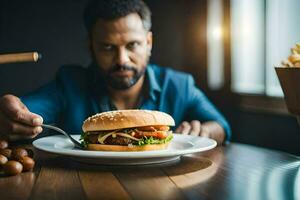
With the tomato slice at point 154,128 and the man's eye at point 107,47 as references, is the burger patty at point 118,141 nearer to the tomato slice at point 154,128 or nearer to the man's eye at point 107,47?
the tomato slice at point 154,128

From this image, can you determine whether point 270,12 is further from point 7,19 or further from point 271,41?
point 7,19

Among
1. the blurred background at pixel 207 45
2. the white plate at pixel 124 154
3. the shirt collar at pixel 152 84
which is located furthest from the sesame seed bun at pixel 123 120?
the blurred background at pixel 207 45

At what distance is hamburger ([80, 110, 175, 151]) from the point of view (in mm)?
1502

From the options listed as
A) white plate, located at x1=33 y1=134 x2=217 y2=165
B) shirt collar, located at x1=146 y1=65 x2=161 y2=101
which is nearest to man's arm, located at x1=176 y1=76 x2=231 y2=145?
shirt collar, located at x1=146 y1=65 x2=161 y2=101

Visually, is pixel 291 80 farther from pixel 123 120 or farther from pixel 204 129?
pixel 204 129

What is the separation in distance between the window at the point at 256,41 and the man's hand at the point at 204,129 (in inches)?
45.7

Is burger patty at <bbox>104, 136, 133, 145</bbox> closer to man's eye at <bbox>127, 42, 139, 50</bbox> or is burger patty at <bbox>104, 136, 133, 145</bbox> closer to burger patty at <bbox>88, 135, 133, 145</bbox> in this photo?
burger patty at <bbox>88, 135, 133, 145</bbox>

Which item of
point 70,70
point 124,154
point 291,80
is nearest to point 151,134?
point 124,154

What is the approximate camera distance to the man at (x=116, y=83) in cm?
254

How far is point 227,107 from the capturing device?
388 centimetres

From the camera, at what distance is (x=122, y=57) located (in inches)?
99.4

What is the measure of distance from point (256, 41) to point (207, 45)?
2.26ft

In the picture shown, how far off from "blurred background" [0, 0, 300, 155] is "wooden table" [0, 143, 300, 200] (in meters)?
1.80

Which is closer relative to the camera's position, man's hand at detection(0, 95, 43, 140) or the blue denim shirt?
man's hand at detection(0, 95, 43, 140)
